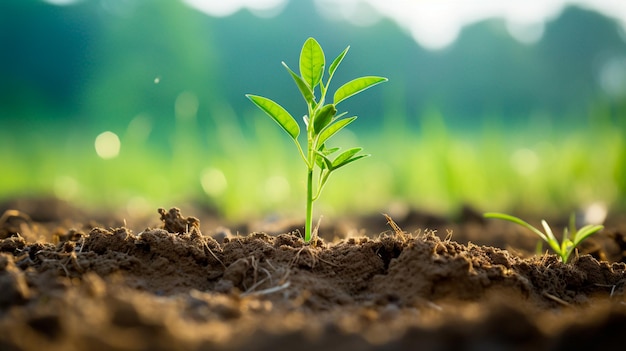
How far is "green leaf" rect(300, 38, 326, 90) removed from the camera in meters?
1.56

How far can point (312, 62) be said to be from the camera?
1.58 m

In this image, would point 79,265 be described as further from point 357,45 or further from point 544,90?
point 544,90

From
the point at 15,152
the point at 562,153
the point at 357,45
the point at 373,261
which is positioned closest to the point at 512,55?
the point at 357,45

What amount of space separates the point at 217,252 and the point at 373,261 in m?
0.44

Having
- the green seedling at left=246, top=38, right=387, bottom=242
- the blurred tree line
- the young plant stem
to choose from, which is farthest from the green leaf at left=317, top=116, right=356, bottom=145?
the blurred tree line

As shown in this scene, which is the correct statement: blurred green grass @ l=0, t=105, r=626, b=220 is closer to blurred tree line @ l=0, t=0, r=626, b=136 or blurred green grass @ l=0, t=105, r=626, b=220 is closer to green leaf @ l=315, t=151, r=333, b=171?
green leaf @ l=315, t=151, r=333, b=171

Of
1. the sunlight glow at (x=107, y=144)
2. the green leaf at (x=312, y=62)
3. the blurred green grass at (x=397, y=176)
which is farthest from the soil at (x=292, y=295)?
the blurred green grass at (x=397, y=176)

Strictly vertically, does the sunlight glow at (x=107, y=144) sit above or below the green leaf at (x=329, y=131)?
above

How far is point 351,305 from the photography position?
1290 mm

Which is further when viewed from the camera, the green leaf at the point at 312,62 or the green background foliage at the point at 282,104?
the green background foliage at the point at 282,104

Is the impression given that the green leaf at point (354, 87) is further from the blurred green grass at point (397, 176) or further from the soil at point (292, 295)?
the blurred green grass at point (397, 176)

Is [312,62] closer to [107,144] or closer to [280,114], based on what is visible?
[280,114]

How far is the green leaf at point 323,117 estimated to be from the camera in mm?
1500

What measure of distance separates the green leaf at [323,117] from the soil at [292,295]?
1.10 ft
